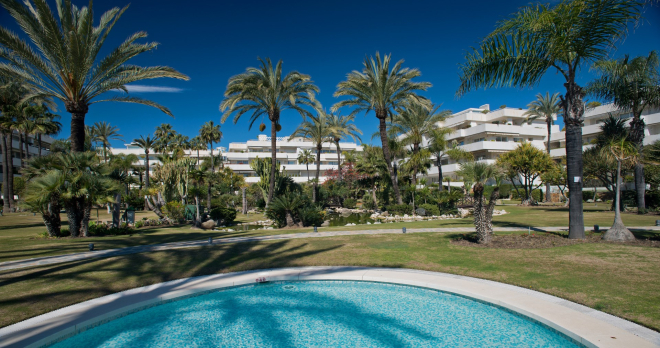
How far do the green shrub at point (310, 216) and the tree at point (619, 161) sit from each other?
42.0ft

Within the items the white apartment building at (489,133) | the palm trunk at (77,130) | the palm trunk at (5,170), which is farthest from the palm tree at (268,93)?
the white apartment building at (489,133)

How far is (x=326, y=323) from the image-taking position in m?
5.93

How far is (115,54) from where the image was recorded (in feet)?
43.9

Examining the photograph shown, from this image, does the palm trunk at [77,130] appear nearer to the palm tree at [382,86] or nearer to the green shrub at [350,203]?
the palm tree at [382,86]

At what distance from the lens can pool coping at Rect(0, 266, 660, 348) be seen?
453 centimetres

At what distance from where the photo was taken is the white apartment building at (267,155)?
65.6 meters

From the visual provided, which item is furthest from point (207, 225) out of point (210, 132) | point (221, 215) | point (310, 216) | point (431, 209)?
point (210, 132)

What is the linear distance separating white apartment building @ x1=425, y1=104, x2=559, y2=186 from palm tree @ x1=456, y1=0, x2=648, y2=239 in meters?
34.6

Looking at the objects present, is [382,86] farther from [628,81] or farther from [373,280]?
[373,280]

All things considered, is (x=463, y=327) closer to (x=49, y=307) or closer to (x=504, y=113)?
(x=49, y=307)

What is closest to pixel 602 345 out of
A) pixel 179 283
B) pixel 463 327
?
pixel 463 327

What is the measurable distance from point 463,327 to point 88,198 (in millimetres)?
14093

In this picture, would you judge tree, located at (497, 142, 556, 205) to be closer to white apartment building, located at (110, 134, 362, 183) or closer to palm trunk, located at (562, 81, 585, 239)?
palm trunk, located at (562, 81, 585, 239)

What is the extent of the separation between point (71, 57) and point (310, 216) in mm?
12650
